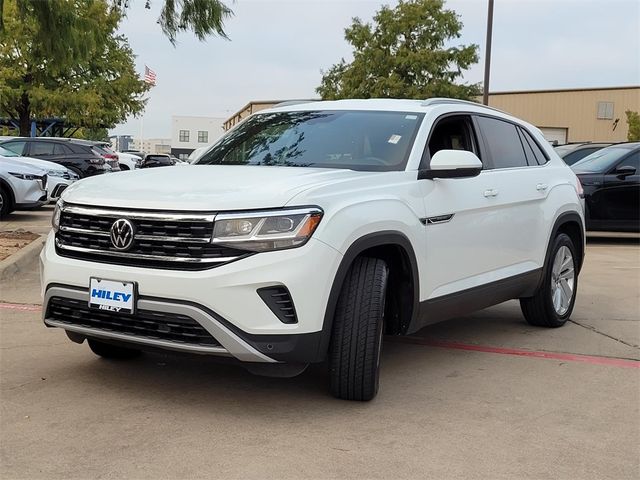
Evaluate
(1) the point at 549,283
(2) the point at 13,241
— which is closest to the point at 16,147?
(2) the point at 13,241

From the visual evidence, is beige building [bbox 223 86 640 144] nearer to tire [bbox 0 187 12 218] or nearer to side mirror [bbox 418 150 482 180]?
tire [bbox 0 187 12 218]

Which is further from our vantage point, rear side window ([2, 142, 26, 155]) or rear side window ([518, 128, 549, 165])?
rear side window ([2, 142, 26, 155])

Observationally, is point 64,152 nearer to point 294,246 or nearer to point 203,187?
point 203,187

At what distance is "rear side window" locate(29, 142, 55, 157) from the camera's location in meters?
17.9

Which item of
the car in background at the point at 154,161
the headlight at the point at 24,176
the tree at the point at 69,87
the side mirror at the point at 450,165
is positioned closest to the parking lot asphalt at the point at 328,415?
the side mirror at the point at 450,165

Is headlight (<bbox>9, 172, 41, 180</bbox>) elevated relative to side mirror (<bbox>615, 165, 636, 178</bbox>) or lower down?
lower down

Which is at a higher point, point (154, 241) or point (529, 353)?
point (154, 241)

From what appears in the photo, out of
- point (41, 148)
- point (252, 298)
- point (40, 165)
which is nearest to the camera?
point (252, 298)

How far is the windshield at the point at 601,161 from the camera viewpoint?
12.0 m

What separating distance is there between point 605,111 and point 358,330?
4728 centimetres

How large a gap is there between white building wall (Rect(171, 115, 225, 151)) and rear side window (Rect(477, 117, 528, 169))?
108 metres

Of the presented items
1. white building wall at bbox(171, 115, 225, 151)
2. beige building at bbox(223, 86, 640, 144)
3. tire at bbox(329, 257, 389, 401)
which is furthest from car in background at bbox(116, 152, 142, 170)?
white building wall at bbox(171, 115, 225, 151)

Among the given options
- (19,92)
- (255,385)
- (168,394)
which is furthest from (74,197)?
(19,92)

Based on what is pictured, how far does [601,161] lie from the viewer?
12.2m
